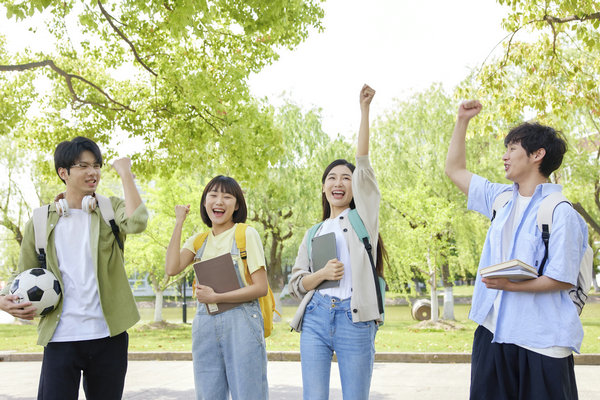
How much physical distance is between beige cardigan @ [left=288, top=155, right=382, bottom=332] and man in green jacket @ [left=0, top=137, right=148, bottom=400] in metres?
1.03

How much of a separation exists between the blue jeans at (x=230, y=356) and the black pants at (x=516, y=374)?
127cm

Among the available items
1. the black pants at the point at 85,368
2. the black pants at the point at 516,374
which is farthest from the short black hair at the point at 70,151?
the black pants at the point at 516,374

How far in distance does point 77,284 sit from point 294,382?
582 centimetres

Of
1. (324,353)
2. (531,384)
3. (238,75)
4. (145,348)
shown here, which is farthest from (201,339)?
(145,348)

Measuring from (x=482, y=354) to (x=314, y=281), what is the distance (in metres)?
1.09

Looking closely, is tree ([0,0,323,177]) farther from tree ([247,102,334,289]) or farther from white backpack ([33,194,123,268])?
tree ([247,102,334,289])

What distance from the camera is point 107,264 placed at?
341cm

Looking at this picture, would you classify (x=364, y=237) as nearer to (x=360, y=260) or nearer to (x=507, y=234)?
(x=360, y=260)

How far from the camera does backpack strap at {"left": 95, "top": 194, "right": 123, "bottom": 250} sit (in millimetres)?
Result: 3518

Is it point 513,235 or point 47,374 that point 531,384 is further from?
point 47,374

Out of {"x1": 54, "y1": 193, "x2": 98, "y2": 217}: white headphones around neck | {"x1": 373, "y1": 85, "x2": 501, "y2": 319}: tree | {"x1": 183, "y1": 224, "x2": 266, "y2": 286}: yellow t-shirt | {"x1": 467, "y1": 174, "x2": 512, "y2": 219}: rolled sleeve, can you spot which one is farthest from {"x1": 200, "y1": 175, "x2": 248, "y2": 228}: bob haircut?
{"x1": 373, "y1": 85, "x2": 501, "y2": 319}: tree

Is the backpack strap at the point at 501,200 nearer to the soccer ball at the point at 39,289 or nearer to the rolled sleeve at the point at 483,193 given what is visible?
the rolled sleeve at the point at 483,193

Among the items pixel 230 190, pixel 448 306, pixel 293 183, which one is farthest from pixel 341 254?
pixel 293 183

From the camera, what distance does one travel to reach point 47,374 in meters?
3.29
